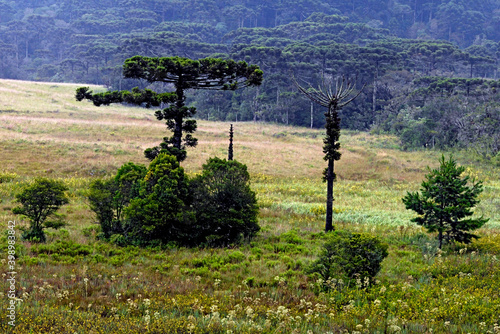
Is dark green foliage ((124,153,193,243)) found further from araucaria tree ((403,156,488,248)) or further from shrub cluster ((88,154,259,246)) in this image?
araucaria tree ((403,156,488,248))

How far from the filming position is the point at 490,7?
138000mm

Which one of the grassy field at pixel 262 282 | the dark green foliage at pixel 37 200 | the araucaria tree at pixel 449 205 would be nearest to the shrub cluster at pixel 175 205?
the grassy field at pixel 262 282

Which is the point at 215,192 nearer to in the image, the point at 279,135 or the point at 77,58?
the point at 279,135

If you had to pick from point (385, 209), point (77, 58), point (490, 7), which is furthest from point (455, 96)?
point (490, 7)

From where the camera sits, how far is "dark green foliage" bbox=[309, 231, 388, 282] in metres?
8.07

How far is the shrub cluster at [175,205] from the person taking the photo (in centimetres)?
1087

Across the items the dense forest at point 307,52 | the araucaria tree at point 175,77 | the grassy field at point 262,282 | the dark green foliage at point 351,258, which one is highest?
the dense forest at point 307,52

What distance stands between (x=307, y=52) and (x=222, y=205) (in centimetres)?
5648

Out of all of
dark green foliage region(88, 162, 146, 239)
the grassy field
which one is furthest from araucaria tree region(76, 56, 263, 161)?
the grassy field

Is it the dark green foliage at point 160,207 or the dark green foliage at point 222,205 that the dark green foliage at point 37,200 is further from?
the dark green foliage at point 222,205

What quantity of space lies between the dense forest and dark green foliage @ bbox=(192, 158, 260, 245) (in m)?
6.71

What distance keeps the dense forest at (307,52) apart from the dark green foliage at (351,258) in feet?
27.8

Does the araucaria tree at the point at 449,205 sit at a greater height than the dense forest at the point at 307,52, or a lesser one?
lesser

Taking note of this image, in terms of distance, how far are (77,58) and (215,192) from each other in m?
91.1
